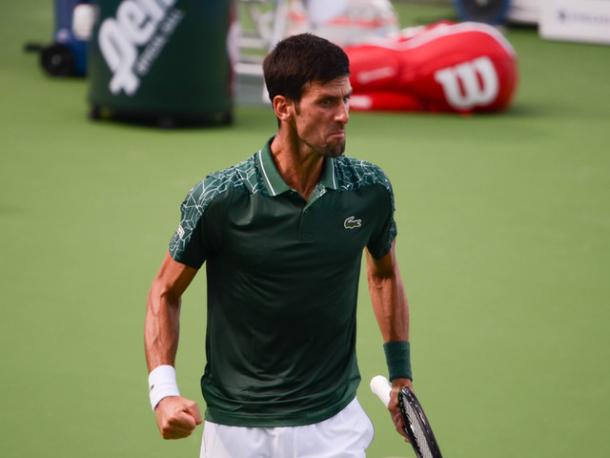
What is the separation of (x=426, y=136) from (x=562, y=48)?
6237 mm

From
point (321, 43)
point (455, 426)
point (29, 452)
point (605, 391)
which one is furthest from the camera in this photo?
point (605, 391)

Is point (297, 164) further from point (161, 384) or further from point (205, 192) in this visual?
point (161, 384)

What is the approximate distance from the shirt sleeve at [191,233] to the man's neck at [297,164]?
0.84ft

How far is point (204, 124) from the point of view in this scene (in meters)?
11.1

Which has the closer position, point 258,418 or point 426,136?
point 258,418

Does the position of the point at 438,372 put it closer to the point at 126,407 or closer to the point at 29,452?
the point at 126,407

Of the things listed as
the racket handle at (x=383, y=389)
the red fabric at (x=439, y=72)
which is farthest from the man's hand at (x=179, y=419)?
the red fabric at (x=439, y=72)

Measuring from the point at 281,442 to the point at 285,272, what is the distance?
0.50 metres

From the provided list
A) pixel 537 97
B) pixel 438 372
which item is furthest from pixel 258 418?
pixel 537 97

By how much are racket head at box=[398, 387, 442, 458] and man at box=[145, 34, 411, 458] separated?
81 millimetres

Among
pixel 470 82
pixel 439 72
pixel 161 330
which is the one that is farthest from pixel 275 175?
pixel 470 82

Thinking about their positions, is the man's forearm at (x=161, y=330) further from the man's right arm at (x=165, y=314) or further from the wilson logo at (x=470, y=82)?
the wilson logo at (x=470, y=82)

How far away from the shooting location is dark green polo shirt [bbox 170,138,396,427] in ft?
11.2

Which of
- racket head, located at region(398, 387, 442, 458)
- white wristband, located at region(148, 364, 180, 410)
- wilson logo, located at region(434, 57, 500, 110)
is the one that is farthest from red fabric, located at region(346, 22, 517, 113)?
white wristband, located at region(148, 364, 180, 410)
